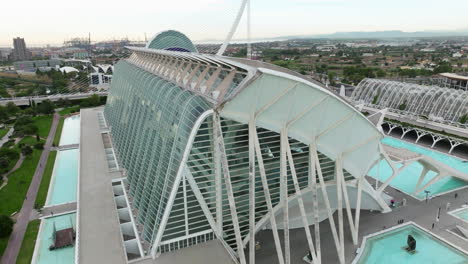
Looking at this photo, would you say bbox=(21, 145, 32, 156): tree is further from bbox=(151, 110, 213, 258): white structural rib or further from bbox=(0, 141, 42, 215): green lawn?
bbox=(151, 110, 213, 258): white structural rib

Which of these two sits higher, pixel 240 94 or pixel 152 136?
pixel 240 94

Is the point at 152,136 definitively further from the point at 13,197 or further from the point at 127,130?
the point at 13,197

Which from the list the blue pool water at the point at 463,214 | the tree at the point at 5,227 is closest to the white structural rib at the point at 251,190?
the tree at the point at 5,227

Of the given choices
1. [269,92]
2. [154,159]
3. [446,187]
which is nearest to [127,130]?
[154,159]

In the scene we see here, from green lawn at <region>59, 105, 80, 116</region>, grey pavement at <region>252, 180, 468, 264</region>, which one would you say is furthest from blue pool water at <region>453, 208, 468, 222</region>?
green lawn at <region>59, 105, 80, 116</region>

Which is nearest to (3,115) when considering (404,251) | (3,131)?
(3,131)
